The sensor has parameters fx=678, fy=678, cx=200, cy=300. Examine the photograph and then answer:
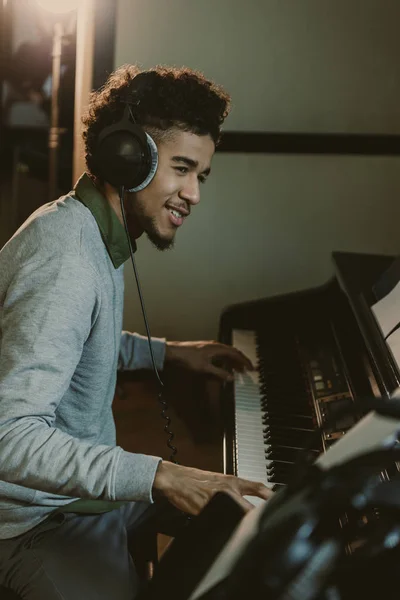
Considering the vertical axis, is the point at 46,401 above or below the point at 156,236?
below

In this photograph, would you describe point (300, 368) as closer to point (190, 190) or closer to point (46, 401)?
point (190, 190)

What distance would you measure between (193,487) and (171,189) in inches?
25.0

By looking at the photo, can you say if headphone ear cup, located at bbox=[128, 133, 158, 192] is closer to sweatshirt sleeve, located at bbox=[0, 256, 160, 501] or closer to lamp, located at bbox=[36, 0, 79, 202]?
sweatshirt sleeve, located at bbox=[0, 256, 160, 501]

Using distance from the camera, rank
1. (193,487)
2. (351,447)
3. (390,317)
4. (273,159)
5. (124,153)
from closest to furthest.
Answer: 1. (351,447)
2. (193,487)
3. (124,153)
4. (390,317)
5. (273,159)

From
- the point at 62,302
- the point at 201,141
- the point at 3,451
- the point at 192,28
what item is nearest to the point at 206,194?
the point at 192,28

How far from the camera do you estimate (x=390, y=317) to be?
1501 mm

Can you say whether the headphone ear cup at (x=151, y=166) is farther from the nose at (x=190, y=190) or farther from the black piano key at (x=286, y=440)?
the black piano key at (x=286, y=440)

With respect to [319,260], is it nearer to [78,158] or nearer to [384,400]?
[78,158]

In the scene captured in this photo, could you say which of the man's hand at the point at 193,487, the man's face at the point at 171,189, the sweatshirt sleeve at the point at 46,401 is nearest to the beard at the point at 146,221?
the man's face at the point at 171,189

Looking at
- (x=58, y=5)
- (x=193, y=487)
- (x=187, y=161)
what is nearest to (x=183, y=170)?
(x=187, y=161)

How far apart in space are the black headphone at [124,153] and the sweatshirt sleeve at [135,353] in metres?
0.54

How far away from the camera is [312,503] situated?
24.9 inches

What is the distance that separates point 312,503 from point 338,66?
2.19m

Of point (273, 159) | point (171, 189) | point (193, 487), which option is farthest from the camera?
point (273, 159)
